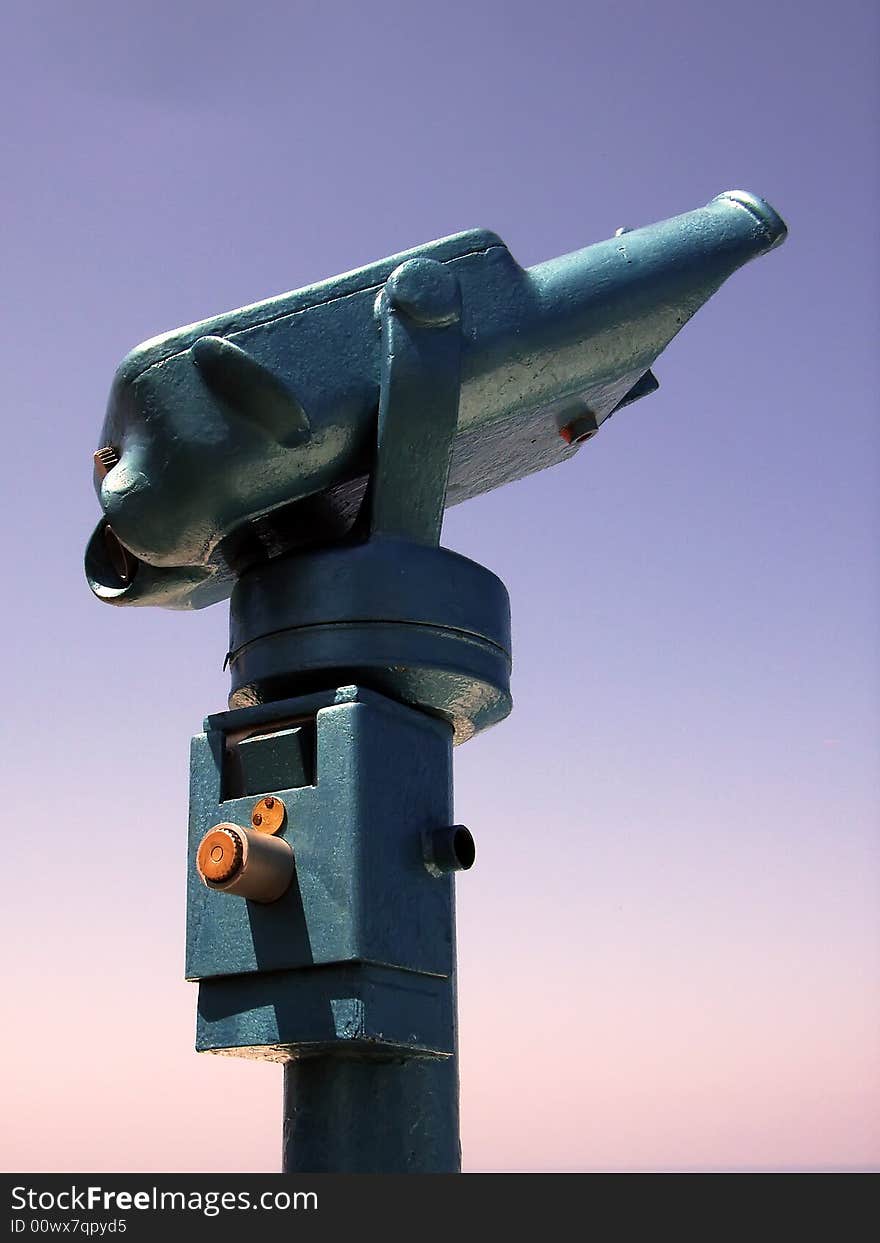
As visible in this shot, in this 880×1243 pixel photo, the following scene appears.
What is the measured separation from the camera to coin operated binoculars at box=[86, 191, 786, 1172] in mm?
3510

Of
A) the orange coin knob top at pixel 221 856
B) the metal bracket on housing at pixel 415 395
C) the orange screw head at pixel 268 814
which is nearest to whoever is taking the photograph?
the orange coin knob top at pixel 221 856

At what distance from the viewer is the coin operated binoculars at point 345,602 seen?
351 cm

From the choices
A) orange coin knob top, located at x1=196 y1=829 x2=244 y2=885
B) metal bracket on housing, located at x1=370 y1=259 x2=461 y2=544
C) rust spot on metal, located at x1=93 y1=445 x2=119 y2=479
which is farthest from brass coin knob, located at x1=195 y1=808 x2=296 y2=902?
rust spot on metal, located at x1=93 y1=445 x2=119 y2=479

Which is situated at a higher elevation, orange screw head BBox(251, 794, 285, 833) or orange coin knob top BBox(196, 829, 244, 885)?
orange screw head BBox(251, 794, 285, 833)

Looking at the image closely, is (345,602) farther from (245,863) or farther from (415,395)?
(245,863)

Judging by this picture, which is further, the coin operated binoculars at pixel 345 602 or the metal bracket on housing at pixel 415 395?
the metal bracket on housing at pixel 415 395

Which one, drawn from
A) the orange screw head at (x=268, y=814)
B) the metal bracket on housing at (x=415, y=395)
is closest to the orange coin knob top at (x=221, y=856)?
the orange screw head at (x=268, y=814)

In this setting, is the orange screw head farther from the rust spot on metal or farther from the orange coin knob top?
the rust spot on metal

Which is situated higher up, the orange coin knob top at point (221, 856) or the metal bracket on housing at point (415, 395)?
the metal bracket on housing at point (415, 395)

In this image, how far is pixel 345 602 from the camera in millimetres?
3803

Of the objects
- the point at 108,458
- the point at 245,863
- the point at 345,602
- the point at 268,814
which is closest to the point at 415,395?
the point at 345,602

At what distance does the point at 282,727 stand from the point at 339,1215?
4.05ft

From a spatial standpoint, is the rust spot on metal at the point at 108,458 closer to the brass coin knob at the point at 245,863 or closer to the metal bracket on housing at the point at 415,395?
the metal bracket on housing at the point at 415,395

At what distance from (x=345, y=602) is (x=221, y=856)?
30.9 inches
